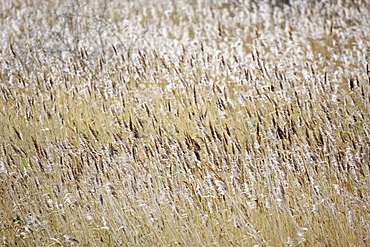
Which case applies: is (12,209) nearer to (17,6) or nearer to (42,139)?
(42,139)

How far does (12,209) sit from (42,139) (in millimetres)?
976

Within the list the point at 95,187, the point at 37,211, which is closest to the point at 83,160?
the point at 95,187

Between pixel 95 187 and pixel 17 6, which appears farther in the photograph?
pixel 17 6

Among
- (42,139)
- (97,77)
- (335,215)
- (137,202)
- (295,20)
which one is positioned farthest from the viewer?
(295,20)

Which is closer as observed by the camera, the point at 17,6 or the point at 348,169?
the point at 348,169

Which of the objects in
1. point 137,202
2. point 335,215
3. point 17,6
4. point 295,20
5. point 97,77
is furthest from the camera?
point 17,6

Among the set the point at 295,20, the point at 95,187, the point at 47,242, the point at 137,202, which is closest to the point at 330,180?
the point at 137,202

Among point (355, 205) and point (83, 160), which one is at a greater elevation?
point (83, 160)

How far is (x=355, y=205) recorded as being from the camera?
8.88ft

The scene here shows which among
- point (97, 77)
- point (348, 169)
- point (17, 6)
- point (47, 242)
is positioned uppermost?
point (17, 6)

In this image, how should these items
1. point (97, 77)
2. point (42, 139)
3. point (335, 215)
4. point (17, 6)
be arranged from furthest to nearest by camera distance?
point (17, 6) < point (97, 77) < point (42, 139) < point (335, 215)

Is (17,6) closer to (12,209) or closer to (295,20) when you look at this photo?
(295,20)

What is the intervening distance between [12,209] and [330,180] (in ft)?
7.21

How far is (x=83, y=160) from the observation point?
3.14m
